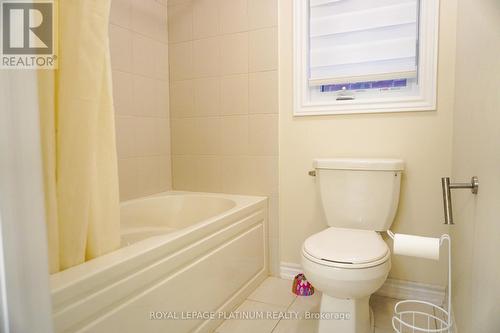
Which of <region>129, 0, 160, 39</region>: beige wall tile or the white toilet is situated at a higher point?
<region>129, 0, 160, 39</region>: beige wall tile

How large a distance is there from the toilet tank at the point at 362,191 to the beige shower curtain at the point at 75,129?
118 centimetres

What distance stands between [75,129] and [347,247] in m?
→ 1.13

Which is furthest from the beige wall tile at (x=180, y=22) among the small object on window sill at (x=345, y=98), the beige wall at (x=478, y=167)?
the beige wall at (x=478, y=167)

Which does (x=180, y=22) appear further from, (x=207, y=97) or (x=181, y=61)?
(x=207, y=97)

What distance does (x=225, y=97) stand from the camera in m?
2.14

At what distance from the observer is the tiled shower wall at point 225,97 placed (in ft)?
6.64

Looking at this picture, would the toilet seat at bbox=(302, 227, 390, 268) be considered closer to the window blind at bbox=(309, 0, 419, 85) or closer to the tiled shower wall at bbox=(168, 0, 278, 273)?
the tiled shower wall at bbox=(168, 0, 278, 273)

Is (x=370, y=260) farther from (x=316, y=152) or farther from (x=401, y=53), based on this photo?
(x=401, y=53)

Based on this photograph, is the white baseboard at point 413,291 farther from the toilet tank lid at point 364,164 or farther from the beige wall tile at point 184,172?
the beige wall tile at point 184,172

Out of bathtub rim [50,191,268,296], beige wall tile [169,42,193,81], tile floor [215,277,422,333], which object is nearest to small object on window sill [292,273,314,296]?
tile floor [215,277,422,333]

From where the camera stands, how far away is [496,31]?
2.69 feet

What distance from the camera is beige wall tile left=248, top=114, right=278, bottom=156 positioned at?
6.64 feet

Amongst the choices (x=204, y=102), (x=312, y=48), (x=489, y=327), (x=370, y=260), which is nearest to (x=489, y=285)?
Result: (x=489, y=327)

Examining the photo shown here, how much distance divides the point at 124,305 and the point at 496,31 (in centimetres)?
134
